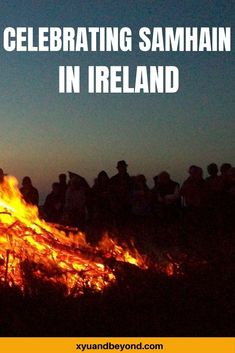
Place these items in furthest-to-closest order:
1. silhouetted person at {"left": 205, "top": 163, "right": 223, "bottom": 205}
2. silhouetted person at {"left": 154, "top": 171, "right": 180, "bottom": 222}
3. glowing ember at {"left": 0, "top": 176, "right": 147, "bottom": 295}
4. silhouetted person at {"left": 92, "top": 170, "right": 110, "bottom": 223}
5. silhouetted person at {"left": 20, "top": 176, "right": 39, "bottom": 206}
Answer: silhouetted person at {"left": 20, "top": 176, "right": 39, "bottom": 206} < silhouetted person at {"left": 92, "top": 170, "right": 110, "bottom": 223} < silhouetted person at {"left": 154, "top": 171, "right": 180, "bottom": 222} < silhouetted person at {"left": 205, "top": 163, "right": 223, "bottom": 205} < glowing ember at {"left": 0, "top": 176, "right": 147, "bottom": 295}

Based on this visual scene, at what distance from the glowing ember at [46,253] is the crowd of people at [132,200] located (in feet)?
15.7

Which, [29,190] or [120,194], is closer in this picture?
[120,194]

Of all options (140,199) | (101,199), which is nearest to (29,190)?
(101,199)

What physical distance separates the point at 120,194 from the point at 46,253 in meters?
6.23

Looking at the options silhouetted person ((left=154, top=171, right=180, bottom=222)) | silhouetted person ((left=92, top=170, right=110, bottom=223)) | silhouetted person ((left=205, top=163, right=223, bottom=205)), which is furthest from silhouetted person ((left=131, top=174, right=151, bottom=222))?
silhouetted person ((left=205, top=163, right=223, bottom=205))

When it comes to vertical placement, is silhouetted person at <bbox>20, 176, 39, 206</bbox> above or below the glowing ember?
above

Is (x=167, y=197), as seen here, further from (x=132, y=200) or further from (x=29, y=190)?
(x=29, y=190)

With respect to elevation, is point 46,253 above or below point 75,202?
below

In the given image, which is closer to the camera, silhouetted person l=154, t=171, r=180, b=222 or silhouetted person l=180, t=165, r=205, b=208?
silhouetted person l=180, t=165, r=205, b=208

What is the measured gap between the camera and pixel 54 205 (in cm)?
1717

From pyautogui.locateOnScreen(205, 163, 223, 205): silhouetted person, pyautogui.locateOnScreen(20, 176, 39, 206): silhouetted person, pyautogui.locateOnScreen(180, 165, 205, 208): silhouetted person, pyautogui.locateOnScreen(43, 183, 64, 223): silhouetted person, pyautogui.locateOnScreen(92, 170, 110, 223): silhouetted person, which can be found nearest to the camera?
pyautogui.locateOnScreen(205, 163, 223, 205): silhouetted person

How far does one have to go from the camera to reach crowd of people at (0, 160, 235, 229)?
51.5 feet
